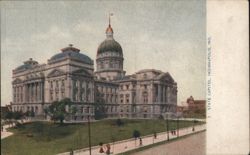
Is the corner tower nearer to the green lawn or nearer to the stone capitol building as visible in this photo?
the stone capitol building

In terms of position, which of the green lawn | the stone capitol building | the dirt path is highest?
the stone capitol building

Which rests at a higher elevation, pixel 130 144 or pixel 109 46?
pixel 109 46

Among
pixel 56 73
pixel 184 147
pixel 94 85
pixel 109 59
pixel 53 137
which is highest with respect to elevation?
pixel 109 59

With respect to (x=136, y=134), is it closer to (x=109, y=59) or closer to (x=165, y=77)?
(x=165, y=77)

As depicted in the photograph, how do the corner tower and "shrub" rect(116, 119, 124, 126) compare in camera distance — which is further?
"shrub" rect(116, 119, 124, 126)

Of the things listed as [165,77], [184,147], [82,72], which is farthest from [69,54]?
[184,147]

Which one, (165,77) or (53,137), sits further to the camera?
(165,77)

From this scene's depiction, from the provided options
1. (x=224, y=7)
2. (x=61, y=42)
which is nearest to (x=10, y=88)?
(x=61, y=42)

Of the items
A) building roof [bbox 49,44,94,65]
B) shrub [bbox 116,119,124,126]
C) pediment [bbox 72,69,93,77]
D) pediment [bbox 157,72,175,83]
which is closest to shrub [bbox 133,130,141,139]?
shrub [bbox 116,119,124,126]

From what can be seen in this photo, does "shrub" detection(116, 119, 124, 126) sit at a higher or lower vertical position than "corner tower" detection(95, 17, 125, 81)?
lower

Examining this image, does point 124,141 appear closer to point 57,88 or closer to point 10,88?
point 57,88
